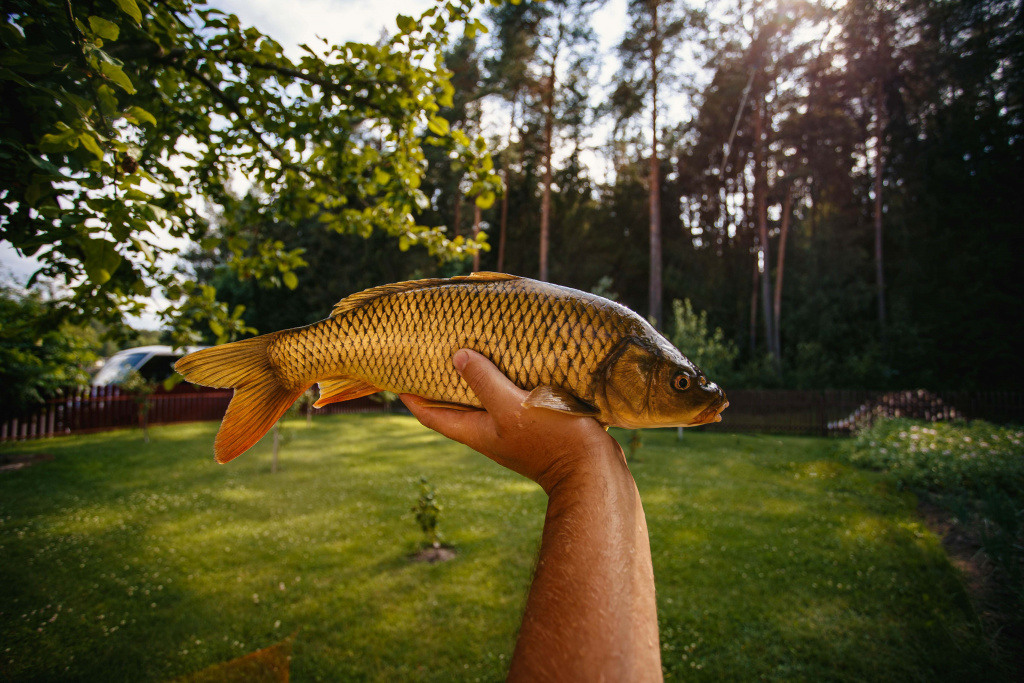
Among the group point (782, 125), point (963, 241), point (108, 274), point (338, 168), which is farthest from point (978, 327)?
point (108, 274)

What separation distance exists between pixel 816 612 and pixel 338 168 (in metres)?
6.12

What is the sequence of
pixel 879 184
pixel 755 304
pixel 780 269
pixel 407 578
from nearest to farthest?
pixel 407 578 < pixel 879 184 < pixel 780 269 < pixel 755 304

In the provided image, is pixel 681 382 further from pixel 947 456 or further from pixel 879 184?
pixel 879 184

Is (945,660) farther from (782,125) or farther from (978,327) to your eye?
(782,125)

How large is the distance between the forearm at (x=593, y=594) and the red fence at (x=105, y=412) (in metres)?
16.9

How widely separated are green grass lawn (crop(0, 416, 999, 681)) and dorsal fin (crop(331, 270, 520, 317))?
3646mm

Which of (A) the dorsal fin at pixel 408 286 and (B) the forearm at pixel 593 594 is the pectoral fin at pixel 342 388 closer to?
(A) the dorsal fin at pixel 408 286

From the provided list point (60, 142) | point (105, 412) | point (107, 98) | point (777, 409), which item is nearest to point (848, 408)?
point (777, 409)

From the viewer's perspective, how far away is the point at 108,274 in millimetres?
1599

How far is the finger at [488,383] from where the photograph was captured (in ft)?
5.11

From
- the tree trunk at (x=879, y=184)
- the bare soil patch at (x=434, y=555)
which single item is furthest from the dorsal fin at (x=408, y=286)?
the tree trunk at (x=879, y=184)

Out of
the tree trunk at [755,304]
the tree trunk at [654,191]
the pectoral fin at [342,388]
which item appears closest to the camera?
the pectoral fin at [342,388]

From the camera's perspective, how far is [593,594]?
1.20 meters

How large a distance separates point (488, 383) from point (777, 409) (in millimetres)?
20484
